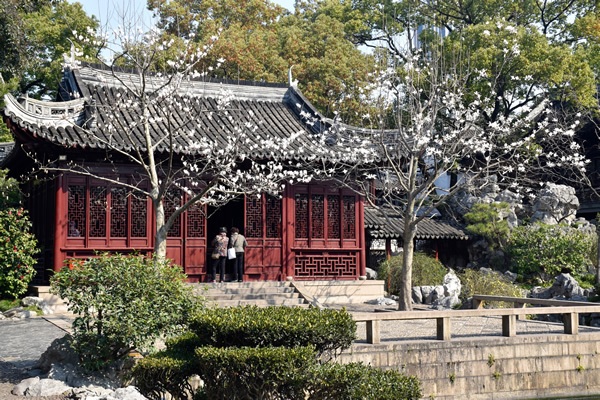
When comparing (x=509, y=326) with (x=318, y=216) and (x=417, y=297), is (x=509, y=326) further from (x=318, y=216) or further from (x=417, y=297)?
(x=318, y=216)

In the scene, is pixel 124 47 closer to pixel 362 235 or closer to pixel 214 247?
pixel 214 247

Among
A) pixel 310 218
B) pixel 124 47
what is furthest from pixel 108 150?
pixel 310 218

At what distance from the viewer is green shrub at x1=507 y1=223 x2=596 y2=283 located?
86.7 ft

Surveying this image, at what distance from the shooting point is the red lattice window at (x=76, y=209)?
65.0ft

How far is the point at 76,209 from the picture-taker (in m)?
19.9

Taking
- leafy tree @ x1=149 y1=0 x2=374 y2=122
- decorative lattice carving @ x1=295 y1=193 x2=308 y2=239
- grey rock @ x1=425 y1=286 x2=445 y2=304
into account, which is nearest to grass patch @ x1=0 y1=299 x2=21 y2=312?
decorative lattice carving @ x1=295 y1=193 x2=308 y2=239

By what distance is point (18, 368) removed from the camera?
11883 millimetres

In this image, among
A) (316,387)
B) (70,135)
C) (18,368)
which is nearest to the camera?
(316,387)

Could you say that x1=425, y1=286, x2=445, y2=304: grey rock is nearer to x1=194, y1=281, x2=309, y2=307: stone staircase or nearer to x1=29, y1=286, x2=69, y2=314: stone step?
x1=194, y1=281, x2=309, y2=307: stone staircase

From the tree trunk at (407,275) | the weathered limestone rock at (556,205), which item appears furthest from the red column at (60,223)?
the weathered limestone rock at (556,205)

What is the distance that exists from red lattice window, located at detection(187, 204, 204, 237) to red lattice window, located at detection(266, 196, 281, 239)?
6.43ft

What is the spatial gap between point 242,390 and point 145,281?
7.30ft

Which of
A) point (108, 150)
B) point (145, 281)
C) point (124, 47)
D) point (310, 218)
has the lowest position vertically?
point (145, 281)

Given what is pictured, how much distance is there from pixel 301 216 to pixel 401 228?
6.76 metres
